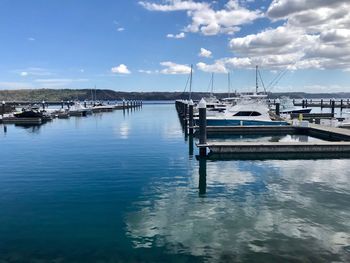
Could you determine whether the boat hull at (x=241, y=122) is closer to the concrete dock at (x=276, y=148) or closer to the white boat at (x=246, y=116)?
the white boat at (x=246, y=116)

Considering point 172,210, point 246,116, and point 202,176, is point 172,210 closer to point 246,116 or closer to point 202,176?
point 202,176

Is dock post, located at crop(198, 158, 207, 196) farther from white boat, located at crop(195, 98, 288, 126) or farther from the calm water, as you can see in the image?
white boat, located at crop(195, 98, 288, 126)

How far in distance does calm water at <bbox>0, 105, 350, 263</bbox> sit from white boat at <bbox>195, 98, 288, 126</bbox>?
16.8m

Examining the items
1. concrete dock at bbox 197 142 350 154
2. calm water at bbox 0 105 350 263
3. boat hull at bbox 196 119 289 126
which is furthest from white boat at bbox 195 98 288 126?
calm water at bbox 0 105 350 263

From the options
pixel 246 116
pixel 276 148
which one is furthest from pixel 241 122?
pixel 276 148

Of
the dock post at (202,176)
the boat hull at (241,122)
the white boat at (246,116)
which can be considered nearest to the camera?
the dock post at (202,176)

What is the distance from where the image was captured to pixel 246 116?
42.3m

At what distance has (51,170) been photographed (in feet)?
70.0

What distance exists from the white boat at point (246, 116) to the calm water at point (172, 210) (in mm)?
16783

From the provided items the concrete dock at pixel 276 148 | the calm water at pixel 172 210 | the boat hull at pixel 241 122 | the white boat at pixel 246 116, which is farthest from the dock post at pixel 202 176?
the white boat at pixel 246 116

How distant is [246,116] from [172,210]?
3032 centimetres

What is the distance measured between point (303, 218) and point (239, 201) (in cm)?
281

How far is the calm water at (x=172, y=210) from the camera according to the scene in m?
10.0

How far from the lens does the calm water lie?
10.0 meters
